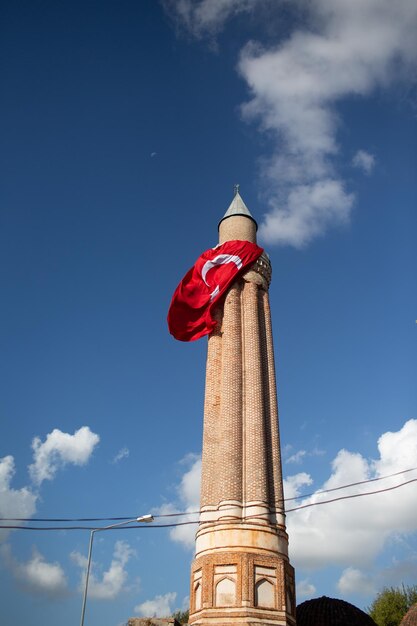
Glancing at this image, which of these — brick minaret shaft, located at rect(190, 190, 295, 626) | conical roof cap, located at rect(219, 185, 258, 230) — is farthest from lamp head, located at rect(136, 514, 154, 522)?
conical roof cap, located at rect(219, 185, 258, 230)

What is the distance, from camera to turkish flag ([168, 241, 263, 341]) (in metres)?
24.0

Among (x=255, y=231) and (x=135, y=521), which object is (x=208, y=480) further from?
(x=255, y=231)

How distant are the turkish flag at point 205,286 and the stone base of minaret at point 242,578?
838 centimetres

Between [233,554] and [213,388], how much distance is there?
21.0 ft

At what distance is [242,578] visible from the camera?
17344mm

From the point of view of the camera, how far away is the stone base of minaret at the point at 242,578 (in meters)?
17.1

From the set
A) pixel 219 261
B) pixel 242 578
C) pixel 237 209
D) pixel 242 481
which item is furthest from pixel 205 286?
pixel 242 578

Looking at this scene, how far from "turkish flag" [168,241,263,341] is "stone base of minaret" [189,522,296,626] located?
8.38 meters

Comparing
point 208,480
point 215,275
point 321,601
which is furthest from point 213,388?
point 321,601

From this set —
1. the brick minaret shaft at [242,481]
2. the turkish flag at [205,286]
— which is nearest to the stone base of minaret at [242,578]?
the brick minaret shaft at [242,481]

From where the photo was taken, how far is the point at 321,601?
72.6 ft

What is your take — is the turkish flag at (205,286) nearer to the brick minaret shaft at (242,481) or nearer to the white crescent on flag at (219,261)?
the white crescent on flag at (219,261)

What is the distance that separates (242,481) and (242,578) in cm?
323

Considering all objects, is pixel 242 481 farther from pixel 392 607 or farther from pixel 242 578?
pixel 392 607
